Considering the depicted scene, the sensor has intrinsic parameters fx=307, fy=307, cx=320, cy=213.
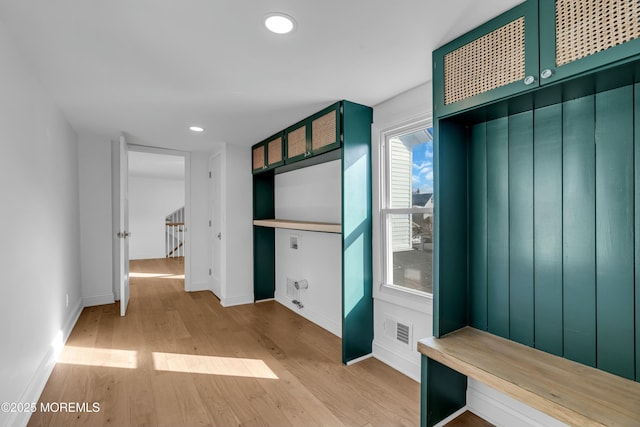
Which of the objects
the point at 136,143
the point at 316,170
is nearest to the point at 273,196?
the point at 316,170

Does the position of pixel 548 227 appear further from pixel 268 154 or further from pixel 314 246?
pixel 268 154

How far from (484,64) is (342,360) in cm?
233


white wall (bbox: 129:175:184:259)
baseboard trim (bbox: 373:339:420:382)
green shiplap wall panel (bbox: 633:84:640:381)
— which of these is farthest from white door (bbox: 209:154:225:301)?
white wall (bbox: 129:175:184:259)

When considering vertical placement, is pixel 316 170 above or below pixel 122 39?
below

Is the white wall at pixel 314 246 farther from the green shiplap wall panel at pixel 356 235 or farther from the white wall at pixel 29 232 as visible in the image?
the white wall at pixel 29 232

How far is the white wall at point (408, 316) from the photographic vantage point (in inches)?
72.3

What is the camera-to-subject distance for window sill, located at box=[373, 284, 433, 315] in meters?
2.26

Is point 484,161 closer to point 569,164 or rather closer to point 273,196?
point 569,164

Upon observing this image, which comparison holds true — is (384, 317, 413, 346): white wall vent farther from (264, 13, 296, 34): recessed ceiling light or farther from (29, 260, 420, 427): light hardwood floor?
(264, 13, 296, 34): recessed ceiling light

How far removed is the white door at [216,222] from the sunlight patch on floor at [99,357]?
5.18ft

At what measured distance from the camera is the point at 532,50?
132 cm

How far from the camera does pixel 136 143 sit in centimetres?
420

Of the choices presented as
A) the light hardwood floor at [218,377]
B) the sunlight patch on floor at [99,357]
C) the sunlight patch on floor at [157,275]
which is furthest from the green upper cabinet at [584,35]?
the sunlight patch on floor at [157,275]

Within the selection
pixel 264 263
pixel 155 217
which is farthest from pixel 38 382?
pixel 155 217
